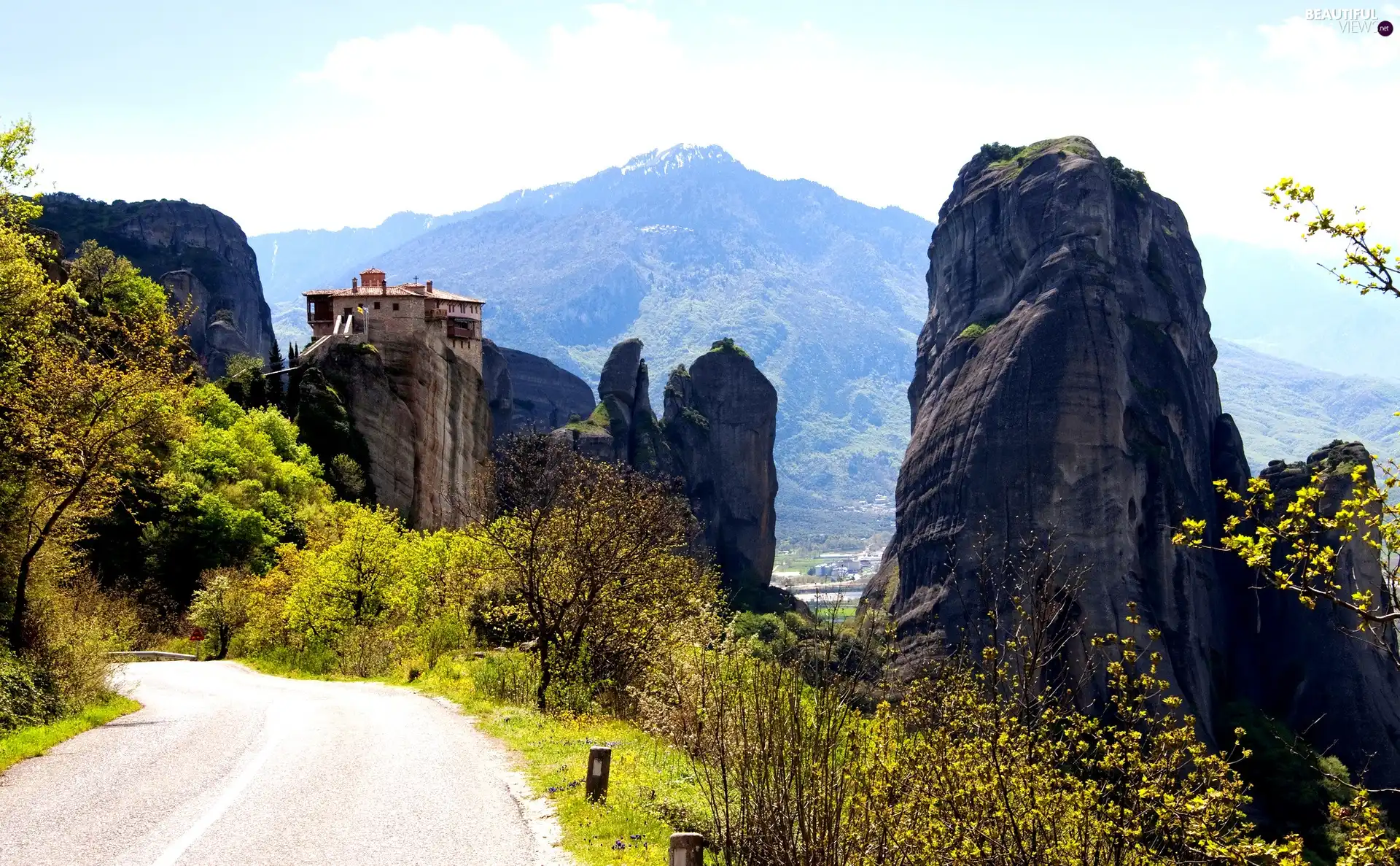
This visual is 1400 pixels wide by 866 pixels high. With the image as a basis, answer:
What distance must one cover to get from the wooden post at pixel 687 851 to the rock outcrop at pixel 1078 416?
3294 inches

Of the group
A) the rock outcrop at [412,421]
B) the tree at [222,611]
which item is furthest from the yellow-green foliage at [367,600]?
the rock outcrop at [412,421]

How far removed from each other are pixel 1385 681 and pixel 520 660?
94961 millimetres

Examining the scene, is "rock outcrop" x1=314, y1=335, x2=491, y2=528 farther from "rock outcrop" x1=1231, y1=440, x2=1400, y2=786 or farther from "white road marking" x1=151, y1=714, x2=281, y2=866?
"rock outcrop" x1=1231, y1=440, x2=1400, y2=786

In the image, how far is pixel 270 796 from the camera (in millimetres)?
15219

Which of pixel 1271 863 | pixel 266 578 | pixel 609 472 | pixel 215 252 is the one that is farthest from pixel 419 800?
pixel 215 252

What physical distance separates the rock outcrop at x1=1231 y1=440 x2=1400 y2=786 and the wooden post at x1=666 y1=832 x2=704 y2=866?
8720cm

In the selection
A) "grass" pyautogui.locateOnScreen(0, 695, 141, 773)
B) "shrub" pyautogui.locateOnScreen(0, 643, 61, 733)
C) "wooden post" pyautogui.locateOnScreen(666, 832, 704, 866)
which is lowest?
"grass" pyautogui.locateOnScreen(0, 695, 141, 773)

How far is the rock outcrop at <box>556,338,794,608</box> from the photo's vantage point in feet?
462

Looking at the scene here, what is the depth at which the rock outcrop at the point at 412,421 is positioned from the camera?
230 feet

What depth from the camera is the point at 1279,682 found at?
104m

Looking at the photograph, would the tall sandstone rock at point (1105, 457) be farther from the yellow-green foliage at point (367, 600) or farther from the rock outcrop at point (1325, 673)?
the yellow-green foliage at point (367, 600)

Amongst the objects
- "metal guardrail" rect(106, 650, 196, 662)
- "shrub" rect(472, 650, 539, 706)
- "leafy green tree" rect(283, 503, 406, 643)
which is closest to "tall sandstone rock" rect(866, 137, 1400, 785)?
"leafy green tree" rect(283, 503, 406, 643)

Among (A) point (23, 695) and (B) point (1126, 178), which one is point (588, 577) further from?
(B) point (1126, 178)

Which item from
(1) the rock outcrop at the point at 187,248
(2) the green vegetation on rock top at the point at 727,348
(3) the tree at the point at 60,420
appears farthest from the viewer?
(1) the rock outcrop at the point at 187,248
